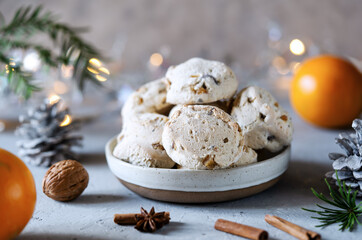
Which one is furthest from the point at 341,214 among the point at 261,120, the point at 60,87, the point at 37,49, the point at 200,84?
the point at 60,87

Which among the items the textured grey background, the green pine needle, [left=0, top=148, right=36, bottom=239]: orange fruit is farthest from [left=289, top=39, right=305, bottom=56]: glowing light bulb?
[left=0, top=148, right=36, bottom=239]: orange fruit

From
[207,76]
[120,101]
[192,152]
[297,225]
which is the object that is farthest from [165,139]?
[120,101]

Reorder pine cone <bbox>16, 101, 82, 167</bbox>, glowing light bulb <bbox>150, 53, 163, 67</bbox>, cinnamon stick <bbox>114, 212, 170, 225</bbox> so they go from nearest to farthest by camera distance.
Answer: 1. cinnamon stick <bbox>114, 212, 170, 225</bbox>
2. pine cone <bbox>16, 101, 82, 167</bbox>
3. glowing light bulb <bbox>150, 53, 163, 67</bbox>

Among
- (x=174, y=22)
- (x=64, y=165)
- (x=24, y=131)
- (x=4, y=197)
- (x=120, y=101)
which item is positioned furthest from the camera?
(x=174, y=22)

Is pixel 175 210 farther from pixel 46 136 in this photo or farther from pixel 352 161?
pixel 46 136

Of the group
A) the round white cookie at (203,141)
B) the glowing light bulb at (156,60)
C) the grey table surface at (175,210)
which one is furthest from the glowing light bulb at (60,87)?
the round white cookie at (203,141)

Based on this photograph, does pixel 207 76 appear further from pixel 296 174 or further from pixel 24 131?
pixel 24 131

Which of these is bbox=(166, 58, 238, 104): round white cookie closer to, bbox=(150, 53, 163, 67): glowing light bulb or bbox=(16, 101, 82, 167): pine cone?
bbox=(16, 101, 82, 167): pine cone
